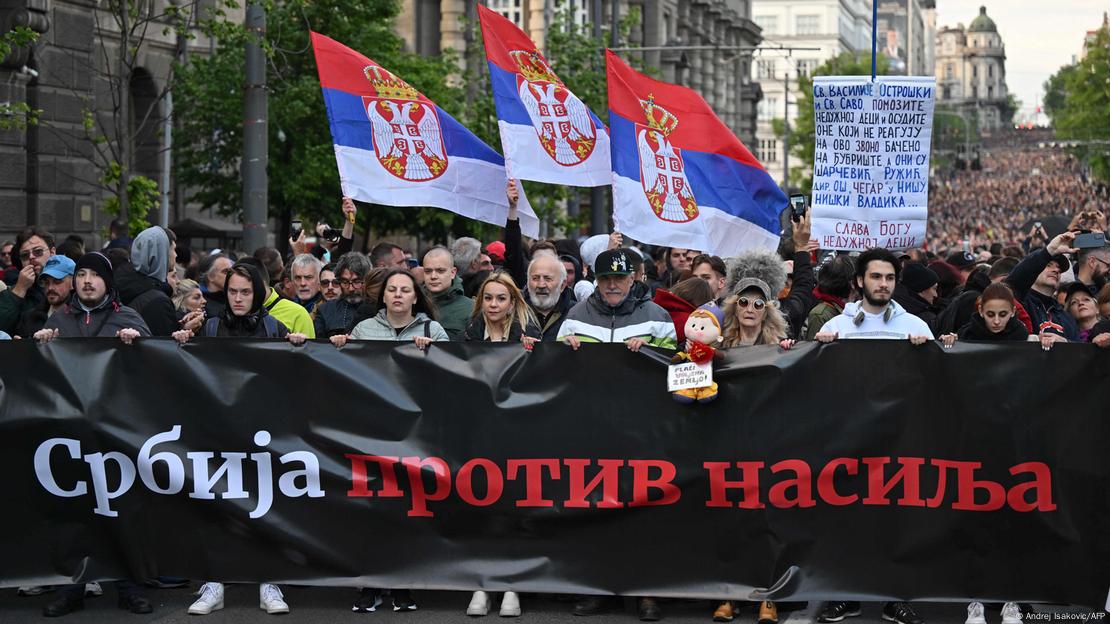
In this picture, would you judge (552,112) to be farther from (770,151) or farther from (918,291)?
(770,151)

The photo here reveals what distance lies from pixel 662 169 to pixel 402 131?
1.70m

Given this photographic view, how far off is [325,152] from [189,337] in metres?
16.3

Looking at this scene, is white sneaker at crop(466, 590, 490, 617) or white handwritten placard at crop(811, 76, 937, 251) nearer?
white sneaker at crop(466, 590, 490, 617)

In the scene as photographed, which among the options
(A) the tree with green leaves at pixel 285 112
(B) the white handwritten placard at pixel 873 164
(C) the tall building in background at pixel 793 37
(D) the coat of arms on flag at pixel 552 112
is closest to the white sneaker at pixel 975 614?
(B) the white handwritten placard at pixel 873 164

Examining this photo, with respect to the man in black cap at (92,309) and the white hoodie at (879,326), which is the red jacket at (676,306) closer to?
the white hoodie at (879,326)

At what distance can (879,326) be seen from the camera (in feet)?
27.7

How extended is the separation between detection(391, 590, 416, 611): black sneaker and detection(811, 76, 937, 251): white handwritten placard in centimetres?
353

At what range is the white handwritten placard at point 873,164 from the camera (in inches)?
413

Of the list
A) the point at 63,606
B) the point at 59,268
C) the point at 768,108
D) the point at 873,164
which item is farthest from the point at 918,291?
the point at 768,108

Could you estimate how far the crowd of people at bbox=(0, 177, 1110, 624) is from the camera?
27.5 ft

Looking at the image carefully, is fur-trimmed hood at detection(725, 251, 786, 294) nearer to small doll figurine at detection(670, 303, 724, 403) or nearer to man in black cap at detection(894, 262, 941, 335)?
small doll figurine at detection(670, 303, 724, 403)

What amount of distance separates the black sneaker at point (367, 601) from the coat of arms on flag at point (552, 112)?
3826 mm

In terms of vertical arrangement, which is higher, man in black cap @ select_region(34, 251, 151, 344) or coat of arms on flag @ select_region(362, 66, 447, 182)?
coat of arms on flag @ select_region(362, 66, 447, 182)

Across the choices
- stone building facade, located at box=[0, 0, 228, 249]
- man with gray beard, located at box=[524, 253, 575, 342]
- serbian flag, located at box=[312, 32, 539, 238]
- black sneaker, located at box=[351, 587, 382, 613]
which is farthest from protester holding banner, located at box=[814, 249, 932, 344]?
stone building facade, located at box=[0, 0, 228, 249]
